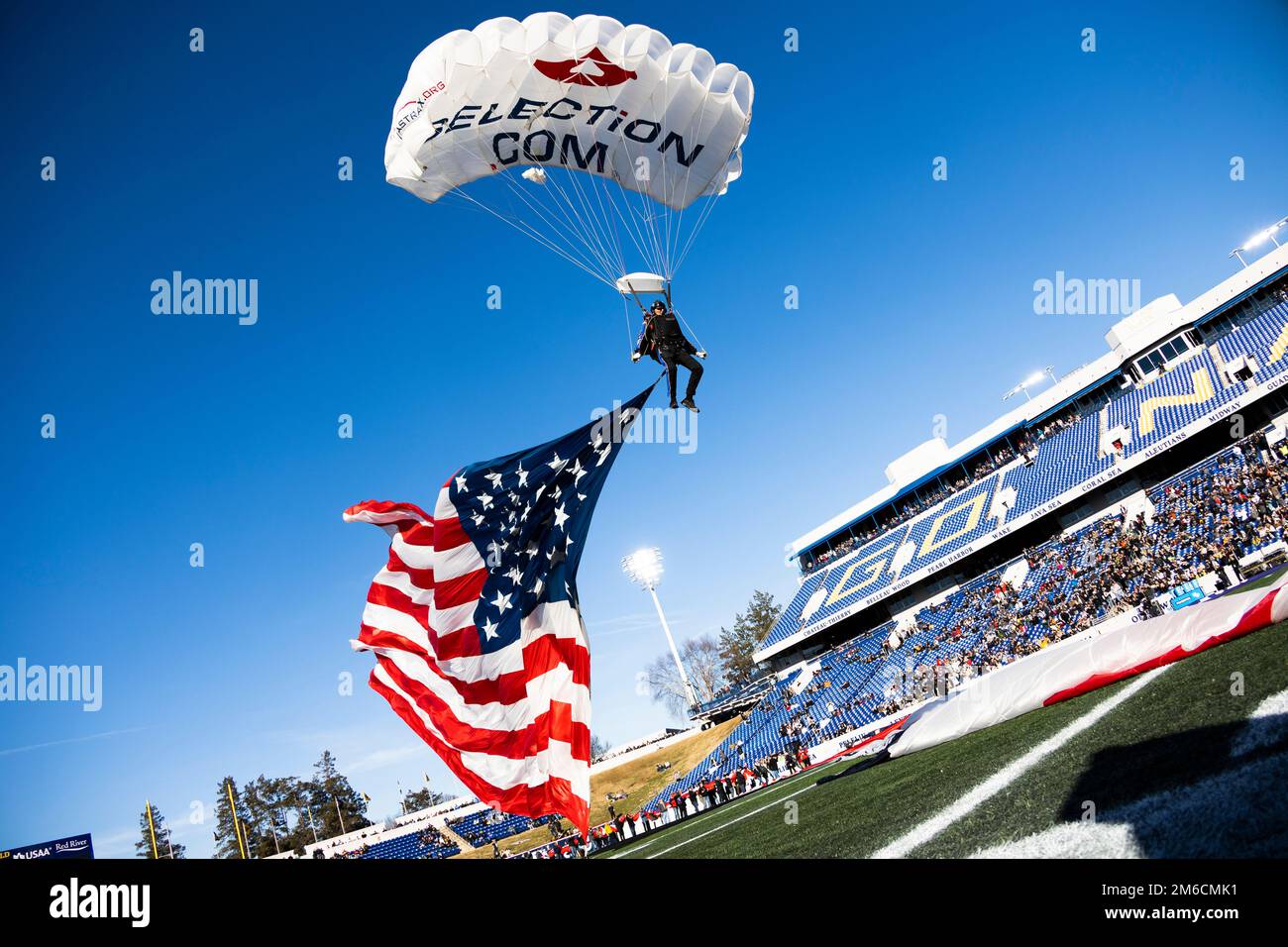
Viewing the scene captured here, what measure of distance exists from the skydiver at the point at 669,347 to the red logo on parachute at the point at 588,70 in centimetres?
310

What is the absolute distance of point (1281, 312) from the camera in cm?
2905

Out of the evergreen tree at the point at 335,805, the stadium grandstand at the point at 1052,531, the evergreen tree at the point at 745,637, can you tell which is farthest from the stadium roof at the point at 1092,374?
the evergreen tree at the point at 335,805

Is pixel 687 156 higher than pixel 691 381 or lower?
higher

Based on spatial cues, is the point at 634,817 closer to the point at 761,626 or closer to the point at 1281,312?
the point at 1281,312

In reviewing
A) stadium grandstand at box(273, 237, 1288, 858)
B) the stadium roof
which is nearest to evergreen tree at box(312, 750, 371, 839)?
stadium grandstand at box(273, 237, 1288, 858)

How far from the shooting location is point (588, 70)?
10188mm

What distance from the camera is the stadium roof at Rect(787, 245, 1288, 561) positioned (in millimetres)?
32219

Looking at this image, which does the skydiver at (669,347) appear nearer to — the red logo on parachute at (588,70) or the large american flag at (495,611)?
the large american flag at (495,611)

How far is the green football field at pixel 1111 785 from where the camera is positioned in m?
4.43

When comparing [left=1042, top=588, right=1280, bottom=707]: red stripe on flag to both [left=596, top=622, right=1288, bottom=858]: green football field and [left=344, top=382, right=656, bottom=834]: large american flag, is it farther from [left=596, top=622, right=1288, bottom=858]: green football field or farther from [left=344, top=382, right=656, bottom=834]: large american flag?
[left=344, top=382, right=656, bottom=834]: large american flag

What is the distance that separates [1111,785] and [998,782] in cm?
221
